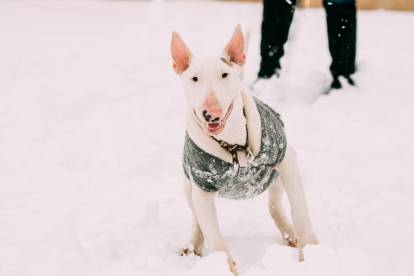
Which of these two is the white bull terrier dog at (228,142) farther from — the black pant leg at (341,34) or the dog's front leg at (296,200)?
the black pant leg at (341,34)

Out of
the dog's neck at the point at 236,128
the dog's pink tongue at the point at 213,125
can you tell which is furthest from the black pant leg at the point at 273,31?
the dog's pink tongue at the point at 213,125

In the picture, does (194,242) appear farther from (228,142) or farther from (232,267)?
(228,142)

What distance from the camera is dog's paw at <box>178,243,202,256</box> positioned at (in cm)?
307

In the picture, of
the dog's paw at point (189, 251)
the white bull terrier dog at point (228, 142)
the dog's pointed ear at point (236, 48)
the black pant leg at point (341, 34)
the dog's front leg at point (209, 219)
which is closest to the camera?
the white bull terrier dog at point (228, 142)

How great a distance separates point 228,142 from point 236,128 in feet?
0.24

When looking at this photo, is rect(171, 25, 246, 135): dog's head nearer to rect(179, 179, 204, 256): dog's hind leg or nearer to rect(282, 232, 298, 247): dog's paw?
rect(179, 179, 204, 256): dog's hind leg

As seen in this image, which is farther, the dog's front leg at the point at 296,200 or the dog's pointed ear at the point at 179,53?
the dog's front leg at the point at 296,200

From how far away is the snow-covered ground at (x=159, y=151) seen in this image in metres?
2.94

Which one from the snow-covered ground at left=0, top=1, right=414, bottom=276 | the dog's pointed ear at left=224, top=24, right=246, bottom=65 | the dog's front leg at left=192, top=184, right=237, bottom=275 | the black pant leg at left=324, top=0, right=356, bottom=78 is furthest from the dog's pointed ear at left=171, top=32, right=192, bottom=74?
the black pant leg at left=324, top=0, right=356, bottom=78

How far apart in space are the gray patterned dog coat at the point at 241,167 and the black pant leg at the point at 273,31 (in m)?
2.32

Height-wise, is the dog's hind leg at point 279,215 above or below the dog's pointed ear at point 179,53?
below

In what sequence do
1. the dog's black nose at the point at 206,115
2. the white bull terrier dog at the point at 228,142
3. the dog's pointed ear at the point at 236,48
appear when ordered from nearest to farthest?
1. the dog's black nose at the point at 206,115
2. the white bull terrier dog at the point at 228,142
3. the dog's pointed ear at the point at 236,48

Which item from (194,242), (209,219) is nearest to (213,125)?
(209,219)

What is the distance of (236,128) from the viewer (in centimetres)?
259
